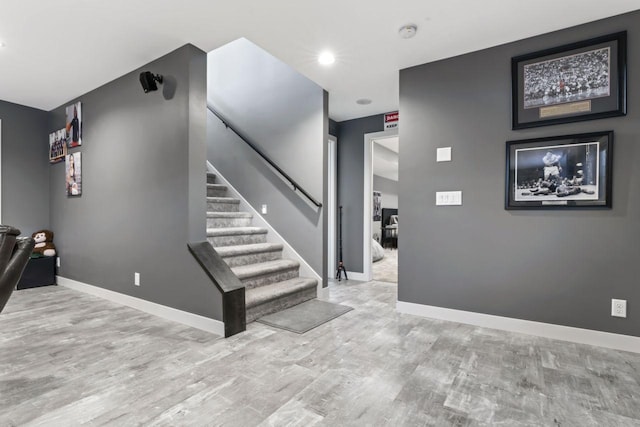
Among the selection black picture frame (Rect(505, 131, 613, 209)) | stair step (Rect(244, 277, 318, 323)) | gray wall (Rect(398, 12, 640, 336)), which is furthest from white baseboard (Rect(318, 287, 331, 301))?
black picture frame (Rect(505, 131, 613, 209))

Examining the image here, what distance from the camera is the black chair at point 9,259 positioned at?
1602 mm

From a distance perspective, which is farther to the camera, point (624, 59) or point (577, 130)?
point (577, 130)

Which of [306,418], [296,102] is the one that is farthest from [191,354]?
[296,102]

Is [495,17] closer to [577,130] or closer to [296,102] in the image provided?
[577,130]

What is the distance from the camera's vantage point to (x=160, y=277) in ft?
10.3

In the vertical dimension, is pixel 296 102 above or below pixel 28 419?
above

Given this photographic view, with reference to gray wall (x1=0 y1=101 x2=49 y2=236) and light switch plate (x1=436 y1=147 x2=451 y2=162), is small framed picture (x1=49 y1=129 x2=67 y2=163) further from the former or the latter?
light switch plate (x1=436 y1=147 x2=451 y2=162)

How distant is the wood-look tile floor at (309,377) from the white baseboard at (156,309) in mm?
89

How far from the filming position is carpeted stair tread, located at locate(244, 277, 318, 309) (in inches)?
118

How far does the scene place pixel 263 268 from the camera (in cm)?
346

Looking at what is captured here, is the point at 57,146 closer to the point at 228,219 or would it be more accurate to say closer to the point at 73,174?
the point at 73,174

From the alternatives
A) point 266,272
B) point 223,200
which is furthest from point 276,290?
point 223,200

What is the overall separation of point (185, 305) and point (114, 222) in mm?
1519

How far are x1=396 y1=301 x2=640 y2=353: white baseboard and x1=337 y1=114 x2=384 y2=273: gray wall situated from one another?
178cm
